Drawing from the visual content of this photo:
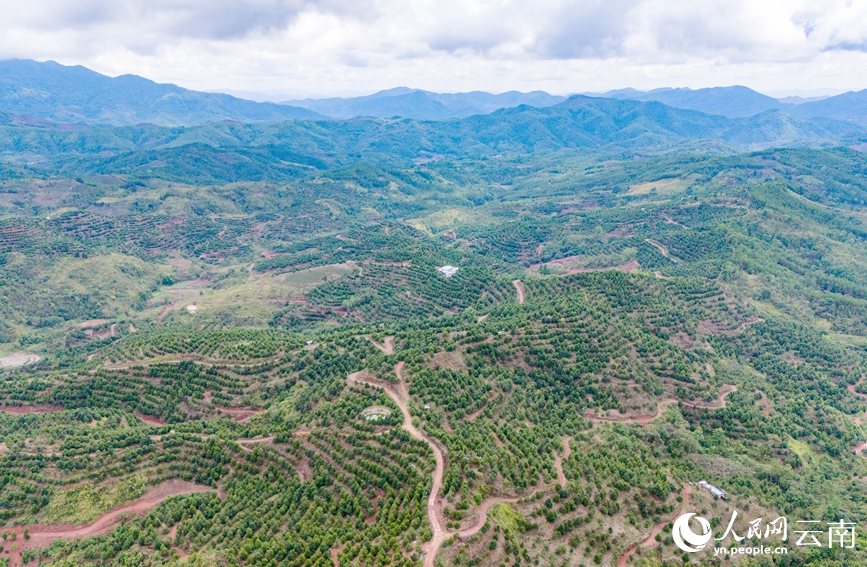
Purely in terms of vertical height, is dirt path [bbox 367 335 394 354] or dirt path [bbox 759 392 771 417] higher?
dirt path [bbox 367 335 394 354]

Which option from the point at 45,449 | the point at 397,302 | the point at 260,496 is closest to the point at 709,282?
the point at 397,302

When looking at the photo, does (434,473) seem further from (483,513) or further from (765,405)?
(765,405)

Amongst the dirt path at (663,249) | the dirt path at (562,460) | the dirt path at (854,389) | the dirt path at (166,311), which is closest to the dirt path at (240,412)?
the dirt path at (562,460)

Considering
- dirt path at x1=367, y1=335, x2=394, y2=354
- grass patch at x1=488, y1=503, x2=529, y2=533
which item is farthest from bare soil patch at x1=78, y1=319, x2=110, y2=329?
grass patch at x1=488, y1=503, x2=529, y2=533

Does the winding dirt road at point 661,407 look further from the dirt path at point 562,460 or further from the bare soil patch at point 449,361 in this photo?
the bare soil patch at point 449,361

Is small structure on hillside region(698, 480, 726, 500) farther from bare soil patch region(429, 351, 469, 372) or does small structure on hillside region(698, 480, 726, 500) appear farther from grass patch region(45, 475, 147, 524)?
grass patch region(45, 475, 147, 524)
